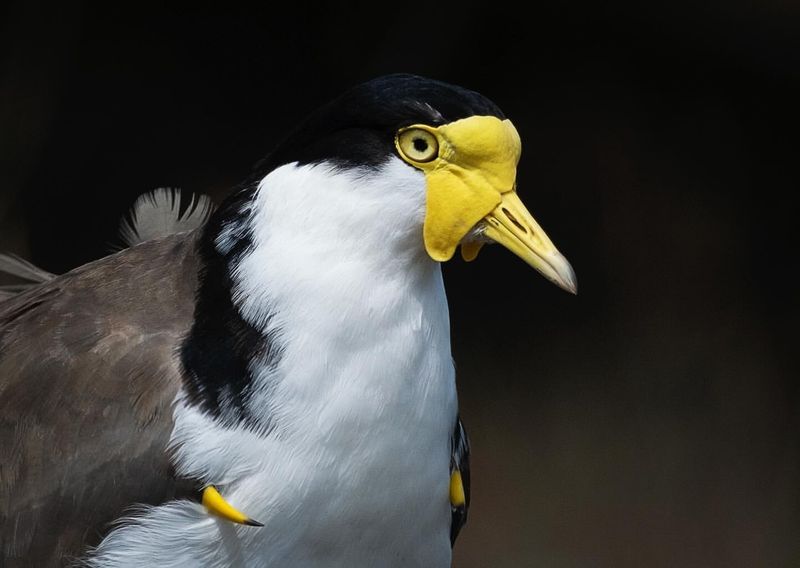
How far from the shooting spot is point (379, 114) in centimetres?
216

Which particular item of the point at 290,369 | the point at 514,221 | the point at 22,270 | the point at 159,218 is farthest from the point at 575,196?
the point at 290,369

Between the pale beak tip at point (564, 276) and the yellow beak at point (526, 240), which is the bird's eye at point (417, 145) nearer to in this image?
the yellow beak at point (526, 240)

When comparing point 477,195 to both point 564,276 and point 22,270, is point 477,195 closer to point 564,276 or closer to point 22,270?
point 564,276

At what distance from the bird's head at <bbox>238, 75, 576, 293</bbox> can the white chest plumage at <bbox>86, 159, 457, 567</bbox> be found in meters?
0.03

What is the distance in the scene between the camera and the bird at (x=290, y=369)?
7.13 feet

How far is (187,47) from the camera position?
4.02 m

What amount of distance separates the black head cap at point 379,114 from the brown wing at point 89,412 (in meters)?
0.39

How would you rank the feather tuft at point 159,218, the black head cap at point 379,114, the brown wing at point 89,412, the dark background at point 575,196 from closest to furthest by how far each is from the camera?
the black head cap at point 379,114, the brown wing at point 89,412, the feather tuft at point 159,218, the dark background at point 575,196

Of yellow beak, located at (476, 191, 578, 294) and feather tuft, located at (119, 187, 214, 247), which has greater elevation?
feather tuft, located at (119, 187, 214, 247)

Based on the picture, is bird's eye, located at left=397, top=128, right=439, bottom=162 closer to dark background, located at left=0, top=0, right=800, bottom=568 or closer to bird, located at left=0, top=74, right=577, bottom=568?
bird, located at left=0, top=74, right=577, bottom=568

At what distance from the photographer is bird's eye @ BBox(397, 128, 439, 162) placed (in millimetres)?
2162

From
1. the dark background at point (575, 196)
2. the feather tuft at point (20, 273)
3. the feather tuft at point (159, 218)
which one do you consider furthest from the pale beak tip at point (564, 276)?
the dark background at point (575, 196)

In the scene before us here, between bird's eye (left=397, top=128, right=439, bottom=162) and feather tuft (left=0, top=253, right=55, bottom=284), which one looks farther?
feather tuft (left=0, top=253, right=55, bottom=284)

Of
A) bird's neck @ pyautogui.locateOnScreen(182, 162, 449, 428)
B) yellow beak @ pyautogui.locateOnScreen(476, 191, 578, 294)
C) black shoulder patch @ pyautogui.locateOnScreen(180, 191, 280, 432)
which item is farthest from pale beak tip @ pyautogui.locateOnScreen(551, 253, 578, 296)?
black shoulder patch @ pyautogui.locateOnScreen(180, 191, 280, 432)
